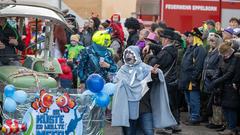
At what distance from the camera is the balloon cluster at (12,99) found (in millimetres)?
7645

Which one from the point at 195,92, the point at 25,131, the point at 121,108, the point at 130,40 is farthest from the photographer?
the point at 130,40

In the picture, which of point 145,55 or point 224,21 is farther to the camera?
point 224,21

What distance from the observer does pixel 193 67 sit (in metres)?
12.9

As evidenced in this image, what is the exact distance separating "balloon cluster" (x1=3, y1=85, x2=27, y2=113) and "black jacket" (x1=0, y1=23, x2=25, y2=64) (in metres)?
2.61

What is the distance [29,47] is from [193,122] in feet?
13.2

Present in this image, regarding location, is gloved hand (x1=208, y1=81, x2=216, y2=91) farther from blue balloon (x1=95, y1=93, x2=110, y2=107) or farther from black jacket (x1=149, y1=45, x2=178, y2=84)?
blue balloon (x1=95, y1=93, x2=110, y2=107)

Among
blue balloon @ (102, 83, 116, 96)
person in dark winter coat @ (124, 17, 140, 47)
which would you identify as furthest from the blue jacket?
person in dark winter coat @ (124, 17, 140, 47)

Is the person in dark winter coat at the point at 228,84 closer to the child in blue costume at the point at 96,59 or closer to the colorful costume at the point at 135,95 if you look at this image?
the child in blue costume at the point at 96,59

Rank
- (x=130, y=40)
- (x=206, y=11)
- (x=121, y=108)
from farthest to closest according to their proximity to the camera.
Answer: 1. (x=206, y=11)
2. (x=130, y=40)
3. (x=121, y=108)

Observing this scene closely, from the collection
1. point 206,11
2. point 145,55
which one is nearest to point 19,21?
point 145,55

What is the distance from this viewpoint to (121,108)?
8.98 meters

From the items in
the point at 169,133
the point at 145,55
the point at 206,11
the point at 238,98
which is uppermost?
the point at 206,11

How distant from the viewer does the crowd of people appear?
30.1ft

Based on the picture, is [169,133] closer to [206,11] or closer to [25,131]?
[25,131]
